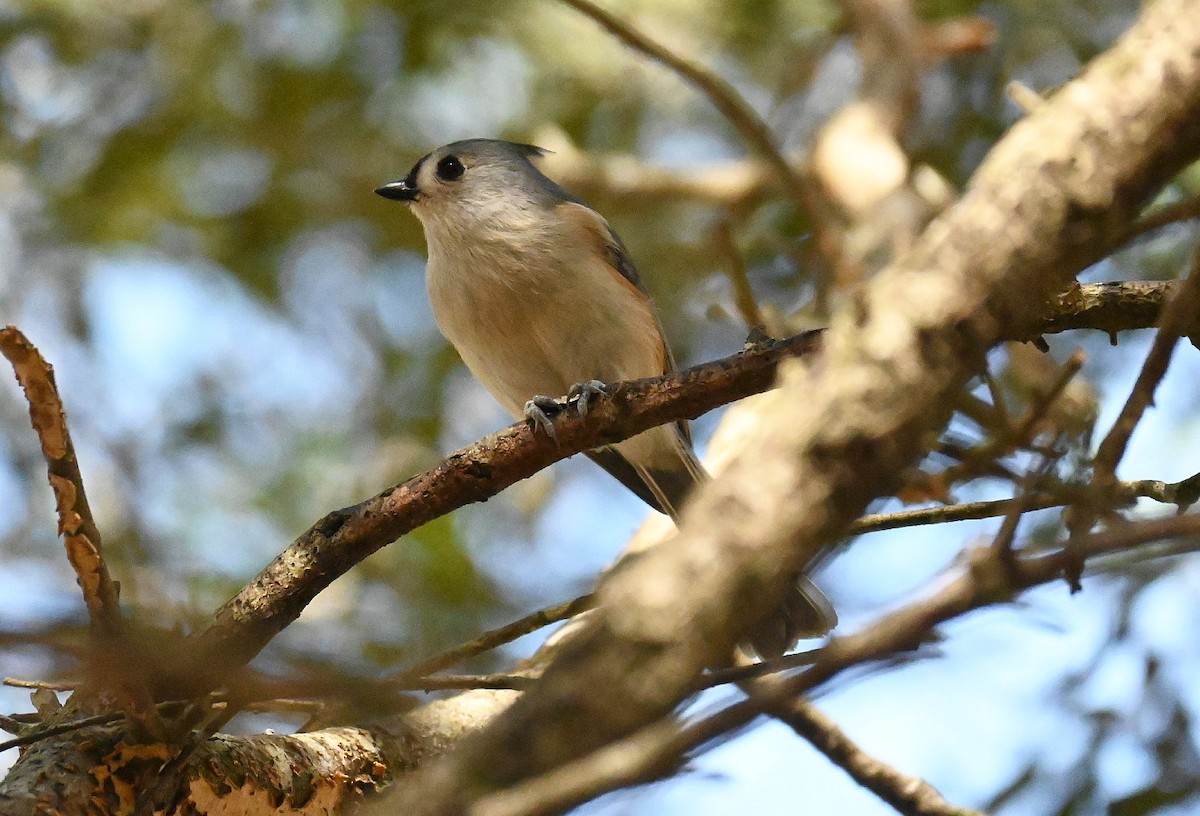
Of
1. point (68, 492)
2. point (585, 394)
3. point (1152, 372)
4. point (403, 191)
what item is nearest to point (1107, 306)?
point (1152, 372)

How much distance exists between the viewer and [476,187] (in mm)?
4195

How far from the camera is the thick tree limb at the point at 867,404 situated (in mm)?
1084

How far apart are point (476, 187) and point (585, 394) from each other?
5.47ft

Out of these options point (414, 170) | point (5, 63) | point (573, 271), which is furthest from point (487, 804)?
point (5, 63)

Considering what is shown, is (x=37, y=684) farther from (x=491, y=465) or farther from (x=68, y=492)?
(x=491, y=465)

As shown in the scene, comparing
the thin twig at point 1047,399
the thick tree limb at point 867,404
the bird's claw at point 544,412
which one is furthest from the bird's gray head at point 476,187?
the thick tree limb at point 867,404

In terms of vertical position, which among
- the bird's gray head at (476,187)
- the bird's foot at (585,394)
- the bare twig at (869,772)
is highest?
the bird's gray head at (476,187)

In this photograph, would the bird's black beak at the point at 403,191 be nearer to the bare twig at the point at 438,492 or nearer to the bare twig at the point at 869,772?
the bare twig at the point at 438,492

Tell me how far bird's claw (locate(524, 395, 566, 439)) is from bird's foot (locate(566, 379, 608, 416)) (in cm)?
4

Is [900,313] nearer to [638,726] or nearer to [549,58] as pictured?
[638,726]

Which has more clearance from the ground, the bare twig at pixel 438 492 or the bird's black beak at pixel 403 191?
the bird's black beak at pixel 403 191

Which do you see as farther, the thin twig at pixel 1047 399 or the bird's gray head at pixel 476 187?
the bird's gray head at pixel 476 187

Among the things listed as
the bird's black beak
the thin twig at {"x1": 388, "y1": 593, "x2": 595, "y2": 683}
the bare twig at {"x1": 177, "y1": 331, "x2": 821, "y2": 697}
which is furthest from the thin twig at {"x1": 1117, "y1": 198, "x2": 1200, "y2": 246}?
the bird's black beak

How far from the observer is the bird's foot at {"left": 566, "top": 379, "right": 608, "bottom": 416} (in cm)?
259
